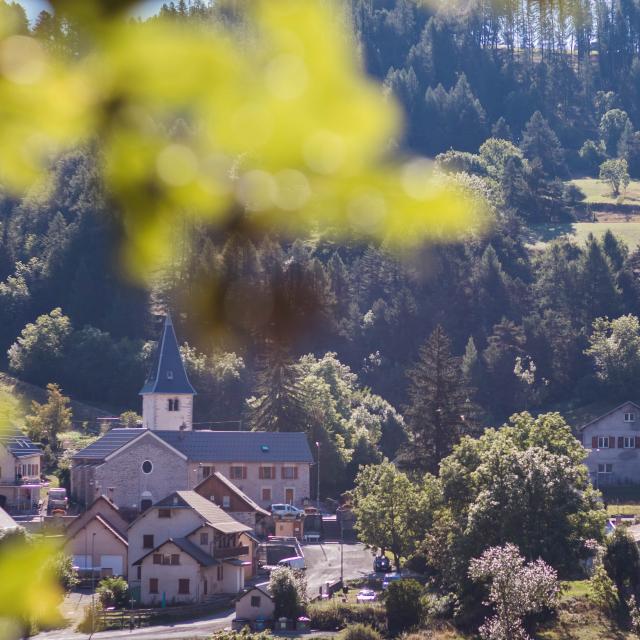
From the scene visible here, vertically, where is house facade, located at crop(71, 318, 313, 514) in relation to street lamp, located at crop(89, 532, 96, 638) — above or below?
above

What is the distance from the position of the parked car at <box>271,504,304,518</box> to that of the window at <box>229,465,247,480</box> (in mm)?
3077

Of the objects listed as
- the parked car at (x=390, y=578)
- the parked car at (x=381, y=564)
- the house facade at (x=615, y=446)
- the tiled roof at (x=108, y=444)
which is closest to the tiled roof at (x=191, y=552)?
the parked car at (x=390, y=578)

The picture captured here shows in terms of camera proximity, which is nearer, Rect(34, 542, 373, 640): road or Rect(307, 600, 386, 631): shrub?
Rect(34, 542, 373, 640): road

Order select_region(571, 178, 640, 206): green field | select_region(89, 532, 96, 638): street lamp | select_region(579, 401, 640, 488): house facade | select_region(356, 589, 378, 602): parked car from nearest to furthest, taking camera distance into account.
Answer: select_region(89, 532, 96, 638): street lamp < select_region(356, 589, 378, 602): parked car < select_region(579, 401, 640, 488): house facade < select_region(571, 178, 640, 206): green field

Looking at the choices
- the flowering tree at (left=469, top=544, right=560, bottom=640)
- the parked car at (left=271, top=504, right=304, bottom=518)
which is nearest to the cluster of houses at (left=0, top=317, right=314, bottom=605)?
the parked car at (left=271, top=504, right=304, bottom=518)


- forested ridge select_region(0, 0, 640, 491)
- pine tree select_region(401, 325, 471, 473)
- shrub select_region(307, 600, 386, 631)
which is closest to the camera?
shrub select_region(307, 600, 386, 631)

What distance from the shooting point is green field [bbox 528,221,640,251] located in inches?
4424

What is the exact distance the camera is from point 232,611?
43531 millimetres

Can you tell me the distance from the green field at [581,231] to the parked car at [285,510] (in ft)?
192

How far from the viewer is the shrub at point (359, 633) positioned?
3766 cm

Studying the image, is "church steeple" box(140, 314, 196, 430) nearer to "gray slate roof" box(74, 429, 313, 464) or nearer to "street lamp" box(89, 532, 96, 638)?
"gray slate roof" box(74, 429, 313, 464)

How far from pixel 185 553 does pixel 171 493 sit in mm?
8150

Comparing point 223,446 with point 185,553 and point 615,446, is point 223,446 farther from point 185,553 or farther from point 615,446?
point 615,446

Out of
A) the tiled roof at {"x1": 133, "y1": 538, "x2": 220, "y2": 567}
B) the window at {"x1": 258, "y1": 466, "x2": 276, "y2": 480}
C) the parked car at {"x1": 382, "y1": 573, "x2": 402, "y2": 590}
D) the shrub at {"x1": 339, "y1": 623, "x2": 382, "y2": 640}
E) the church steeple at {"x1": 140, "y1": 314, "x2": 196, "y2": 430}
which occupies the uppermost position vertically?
the church steeple at {"x1": 140, "y1": 314, "x2": 196, "y2": 430}
